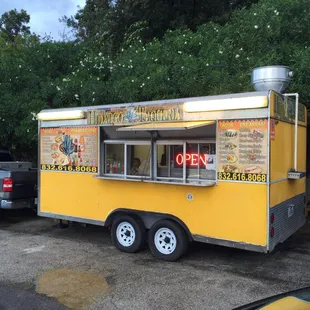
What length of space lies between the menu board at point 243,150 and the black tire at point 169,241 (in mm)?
1125

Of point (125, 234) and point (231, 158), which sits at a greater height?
point (231, 158)

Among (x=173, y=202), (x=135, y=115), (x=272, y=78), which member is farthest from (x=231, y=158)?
(x=135, y=115)

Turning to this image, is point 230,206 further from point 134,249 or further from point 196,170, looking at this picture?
point 134,249

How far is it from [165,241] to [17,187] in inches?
171

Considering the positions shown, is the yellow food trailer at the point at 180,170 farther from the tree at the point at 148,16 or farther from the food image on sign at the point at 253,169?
the tree at the point at 148,16

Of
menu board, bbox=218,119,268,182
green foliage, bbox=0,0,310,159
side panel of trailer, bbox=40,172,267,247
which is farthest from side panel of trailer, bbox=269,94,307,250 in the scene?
green foliage, bbox=0,0,310,159

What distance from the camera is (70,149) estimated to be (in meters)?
7.57

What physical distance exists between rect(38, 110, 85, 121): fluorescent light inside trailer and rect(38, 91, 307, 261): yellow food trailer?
2cm

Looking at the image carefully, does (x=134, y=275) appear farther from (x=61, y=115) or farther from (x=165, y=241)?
(x=61, y=115)

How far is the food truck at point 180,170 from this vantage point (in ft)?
18.5

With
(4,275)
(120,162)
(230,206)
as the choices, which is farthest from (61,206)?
(230,206)

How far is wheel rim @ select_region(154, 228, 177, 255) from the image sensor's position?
6425 mm

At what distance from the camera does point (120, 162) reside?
7266 millimetres

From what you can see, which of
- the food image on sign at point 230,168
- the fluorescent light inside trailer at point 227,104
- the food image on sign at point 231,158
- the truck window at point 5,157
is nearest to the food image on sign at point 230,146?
the food image on sign at point 231,158
